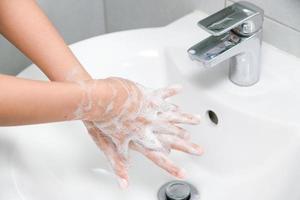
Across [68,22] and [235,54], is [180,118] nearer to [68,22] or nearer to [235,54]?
[235,54]

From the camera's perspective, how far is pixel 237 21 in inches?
30.1

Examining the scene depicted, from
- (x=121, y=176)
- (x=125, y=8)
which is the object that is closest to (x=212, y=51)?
(x=121, y=176)

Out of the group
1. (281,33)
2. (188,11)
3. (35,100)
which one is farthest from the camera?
(188,11)

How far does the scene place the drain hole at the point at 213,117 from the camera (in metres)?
0.85

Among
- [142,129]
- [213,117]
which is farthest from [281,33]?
[142,129]

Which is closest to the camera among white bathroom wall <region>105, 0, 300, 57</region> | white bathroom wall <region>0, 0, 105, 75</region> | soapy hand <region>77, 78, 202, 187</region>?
soapy hand <region>77, 78, 202, 187</region>

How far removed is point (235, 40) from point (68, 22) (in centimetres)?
49

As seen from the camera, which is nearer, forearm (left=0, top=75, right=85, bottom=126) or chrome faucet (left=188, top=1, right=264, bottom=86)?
forearm (left=0, top=75, right=85, bottom=126)

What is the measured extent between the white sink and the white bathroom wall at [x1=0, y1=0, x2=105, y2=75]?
232mm

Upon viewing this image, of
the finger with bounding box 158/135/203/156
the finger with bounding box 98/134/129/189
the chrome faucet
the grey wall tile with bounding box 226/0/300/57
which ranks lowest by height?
the finger with bounding box 98/134/129/189

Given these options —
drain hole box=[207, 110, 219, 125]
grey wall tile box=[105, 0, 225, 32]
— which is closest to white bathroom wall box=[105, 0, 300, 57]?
grey wall tile box=[105, 0, 225, 32]

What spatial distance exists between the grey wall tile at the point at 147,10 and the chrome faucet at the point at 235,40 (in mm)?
144

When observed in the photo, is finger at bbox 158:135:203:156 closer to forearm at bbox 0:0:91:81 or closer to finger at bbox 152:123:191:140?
finger at bbox 152:123:191:140

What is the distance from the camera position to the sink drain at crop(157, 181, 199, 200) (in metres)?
0.85
